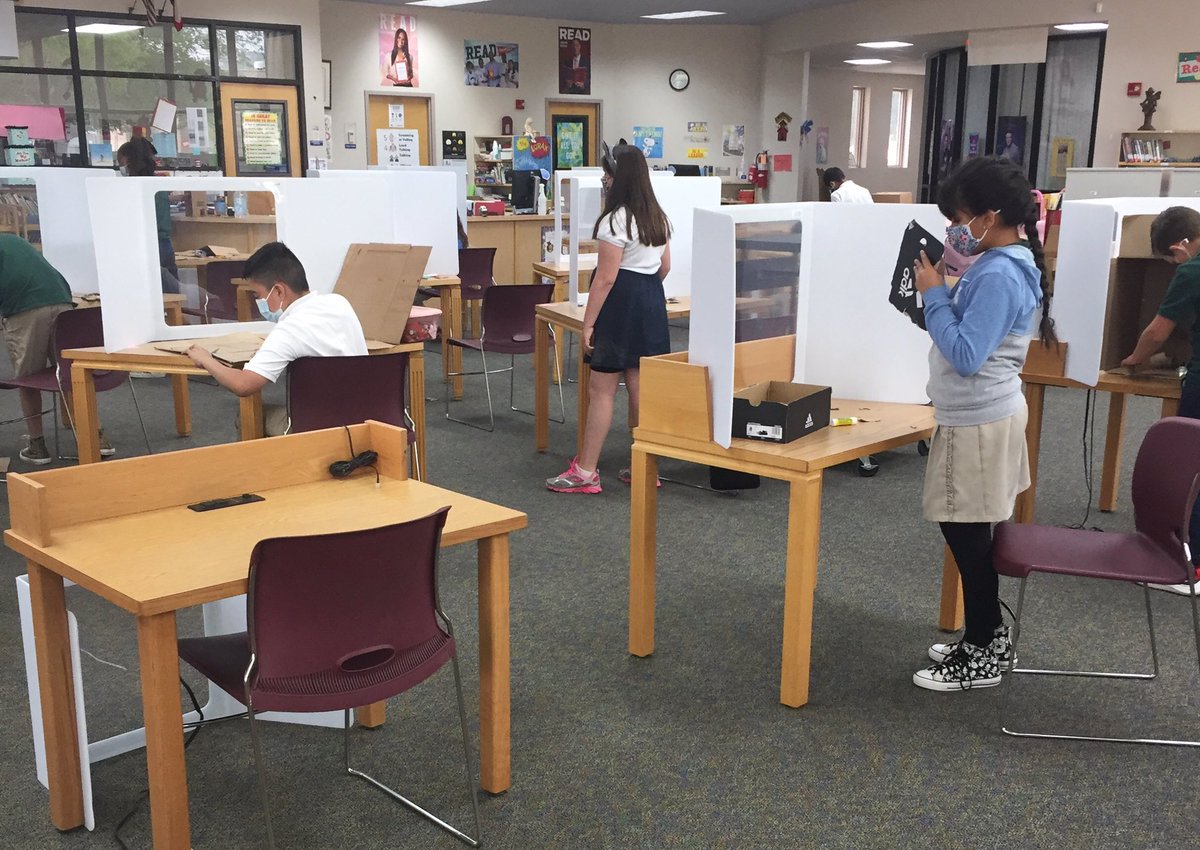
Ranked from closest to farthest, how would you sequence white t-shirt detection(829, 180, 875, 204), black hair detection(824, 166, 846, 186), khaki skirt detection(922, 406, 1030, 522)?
khaki skirt detection(922, 406, 1030, 522)
white t-shirt detection(829, 180, 875, 204)
black hair detection(824, 166, 846, 186)

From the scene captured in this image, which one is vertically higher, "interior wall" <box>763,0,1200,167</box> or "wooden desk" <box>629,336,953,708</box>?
"interior wall" <box>763,0,1200,167</box>

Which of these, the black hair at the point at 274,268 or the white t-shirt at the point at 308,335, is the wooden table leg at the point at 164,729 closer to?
the white t-shirt at the point at 308,335

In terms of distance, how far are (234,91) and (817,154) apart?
25.3ft

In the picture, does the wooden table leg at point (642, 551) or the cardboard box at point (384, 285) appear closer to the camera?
the wooden table leg at point (642, 551)

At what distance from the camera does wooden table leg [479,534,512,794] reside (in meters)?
2.20

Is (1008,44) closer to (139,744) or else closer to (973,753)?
(973,753)

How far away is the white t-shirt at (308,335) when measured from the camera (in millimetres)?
3299

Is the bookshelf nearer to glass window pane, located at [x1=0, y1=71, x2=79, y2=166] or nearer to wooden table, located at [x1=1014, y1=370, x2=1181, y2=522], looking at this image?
wooden table, located at [x1=1014, y1=370, x2=1181, y2=522]

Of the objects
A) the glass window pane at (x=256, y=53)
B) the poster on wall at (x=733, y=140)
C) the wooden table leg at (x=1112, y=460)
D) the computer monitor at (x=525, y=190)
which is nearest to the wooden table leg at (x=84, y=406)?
the wooden table leg at (x=1112, y=460)

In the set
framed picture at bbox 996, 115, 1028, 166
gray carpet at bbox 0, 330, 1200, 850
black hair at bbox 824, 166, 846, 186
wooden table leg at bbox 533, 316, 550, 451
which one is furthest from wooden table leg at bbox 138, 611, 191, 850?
framed picture at bbox 996, 115, 1028, 166

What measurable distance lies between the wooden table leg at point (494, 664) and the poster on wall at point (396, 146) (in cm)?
1099

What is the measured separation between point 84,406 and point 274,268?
1349 mm

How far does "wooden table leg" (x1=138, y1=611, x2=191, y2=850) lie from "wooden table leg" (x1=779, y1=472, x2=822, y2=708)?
1.43 metres

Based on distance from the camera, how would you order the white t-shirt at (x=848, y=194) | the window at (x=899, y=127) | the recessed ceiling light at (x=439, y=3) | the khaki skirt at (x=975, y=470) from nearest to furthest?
1. the khaki skirt at (x=975, y=470)
2. the white t-shirt at (x=848, y=194)
3. the recessed ceiling light at (x=439, y=3)
4. the window at (x=899, y=127)
